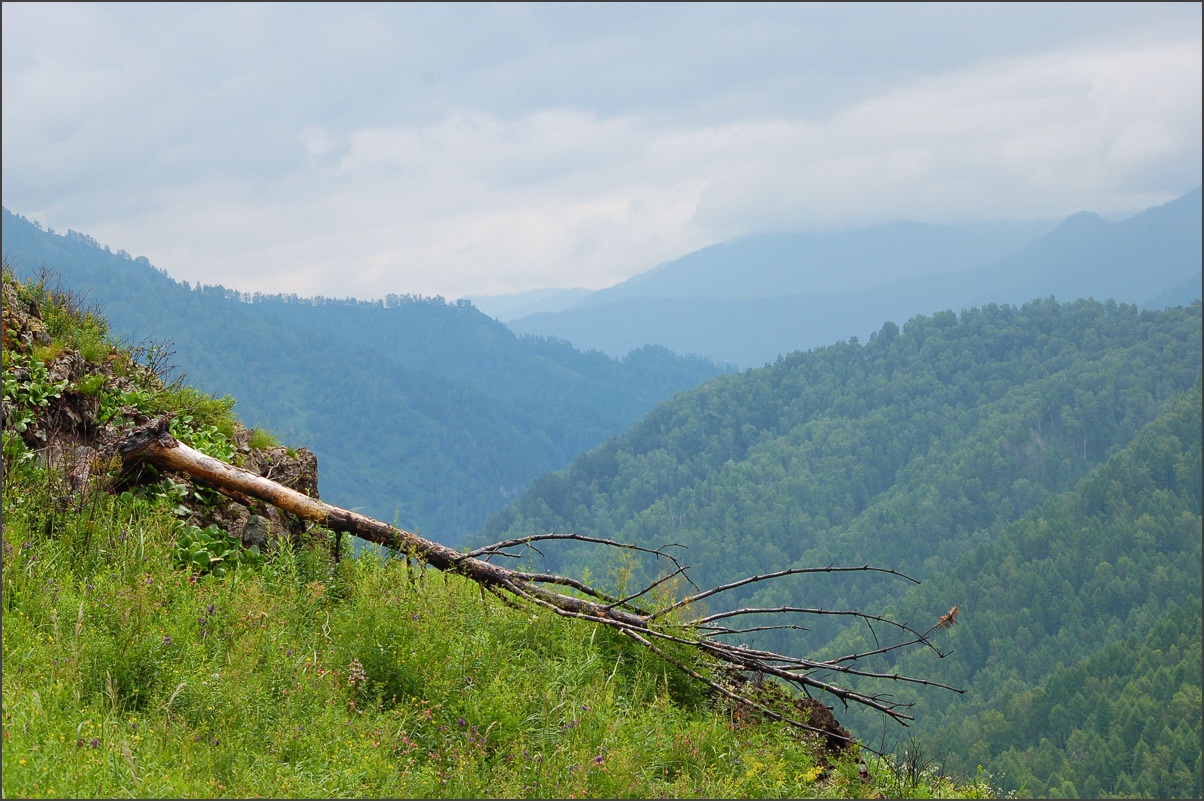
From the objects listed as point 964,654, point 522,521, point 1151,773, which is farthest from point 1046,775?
point 522,521

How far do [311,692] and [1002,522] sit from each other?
165352mm

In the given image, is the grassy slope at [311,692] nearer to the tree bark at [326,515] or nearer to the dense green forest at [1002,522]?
the tree bark at [326,515]

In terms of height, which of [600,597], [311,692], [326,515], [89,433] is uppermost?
[89,433]

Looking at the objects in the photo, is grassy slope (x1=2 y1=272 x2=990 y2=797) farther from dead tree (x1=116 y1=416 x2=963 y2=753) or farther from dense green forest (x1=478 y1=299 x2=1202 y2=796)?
dense green forest (x1=478 y1=299 x2=1202 y2=796)

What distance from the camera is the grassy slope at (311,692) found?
3840 mm

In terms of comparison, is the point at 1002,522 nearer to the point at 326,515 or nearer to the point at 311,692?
the point at 326,515

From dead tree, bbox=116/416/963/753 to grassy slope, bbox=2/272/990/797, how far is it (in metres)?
0.14

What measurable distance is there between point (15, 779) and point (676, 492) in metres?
177

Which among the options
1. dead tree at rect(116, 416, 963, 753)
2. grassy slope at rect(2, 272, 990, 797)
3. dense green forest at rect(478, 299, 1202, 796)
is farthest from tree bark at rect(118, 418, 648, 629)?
dense green forest at rect(478, 299, 1202, 796)

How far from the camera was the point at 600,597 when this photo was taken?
5.60 m

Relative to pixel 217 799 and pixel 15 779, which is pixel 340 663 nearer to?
pixel 217 799

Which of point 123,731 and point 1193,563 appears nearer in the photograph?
point 123,731

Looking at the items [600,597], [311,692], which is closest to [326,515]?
[311,692]

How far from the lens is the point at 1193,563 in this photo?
116m
